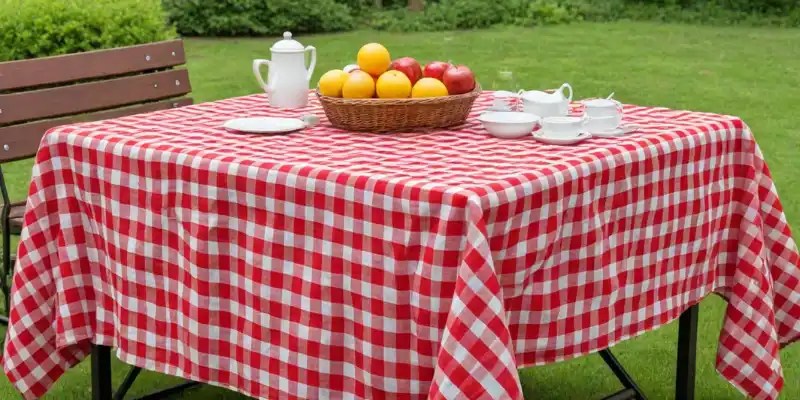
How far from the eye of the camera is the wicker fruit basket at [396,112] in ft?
10.8

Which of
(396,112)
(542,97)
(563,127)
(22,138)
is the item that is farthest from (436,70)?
(22,138)

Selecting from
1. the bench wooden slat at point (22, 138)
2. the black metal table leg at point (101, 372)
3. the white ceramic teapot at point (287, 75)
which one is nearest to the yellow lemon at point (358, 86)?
the white ceramic teapot at point (287, 75)

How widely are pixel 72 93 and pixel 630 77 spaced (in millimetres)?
7093

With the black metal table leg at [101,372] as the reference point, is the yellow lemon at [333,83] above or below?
above

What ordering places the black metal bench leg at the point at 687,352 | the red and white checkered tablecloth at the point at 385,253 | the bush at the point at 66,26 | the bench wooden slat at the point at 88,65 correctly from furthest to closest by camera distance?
the bush at the point at 66,26, the bench wooden slat at the point at 88,65, the black metal bench leg at the point at 687,352, the red and white checkered tablecloth at the point at 385,253

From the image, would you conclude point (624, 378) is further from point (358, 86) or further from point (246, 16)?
point (246, 16)

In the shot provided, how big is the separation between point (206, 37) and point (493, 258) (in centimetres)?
1156

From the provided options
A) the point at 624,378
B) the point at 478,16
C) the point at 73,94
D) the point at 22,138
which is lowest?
the point at 478,16

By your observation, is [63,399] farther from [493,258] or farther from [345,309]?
[493,258]

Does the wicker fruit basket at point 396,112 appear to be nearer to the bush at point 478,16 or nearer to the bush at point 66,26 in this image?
the bush at point 66,26

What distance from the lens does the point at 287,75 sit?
380 centimetres

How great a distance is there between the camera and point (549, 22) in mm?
14648

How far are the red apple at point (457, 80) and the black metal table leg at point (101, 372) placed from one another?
3.94ft

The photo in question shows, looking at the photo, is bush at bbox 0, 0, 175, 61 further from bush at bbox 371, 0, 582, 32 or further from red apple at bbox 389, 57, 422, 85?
bush at bbox 371, 0, 582, 32
